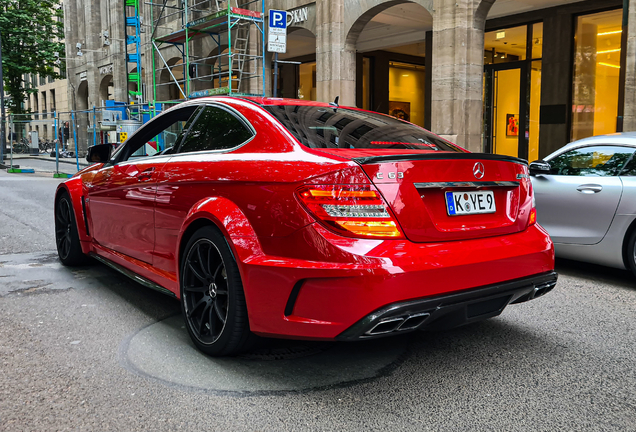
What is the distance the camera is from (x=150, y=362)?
349 cm

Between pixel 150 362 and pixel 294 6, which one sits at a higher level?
pixel 294 6

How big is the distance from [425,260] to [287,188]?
0.78 m

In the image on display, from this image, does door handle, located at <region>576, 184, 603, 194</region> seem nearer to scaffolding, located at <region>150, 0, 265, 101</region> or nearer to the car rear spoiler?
the car rear spoiler

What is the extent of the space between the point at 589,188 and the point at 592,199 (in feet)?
0.40

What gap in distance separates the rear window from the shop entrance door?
14.1 meters

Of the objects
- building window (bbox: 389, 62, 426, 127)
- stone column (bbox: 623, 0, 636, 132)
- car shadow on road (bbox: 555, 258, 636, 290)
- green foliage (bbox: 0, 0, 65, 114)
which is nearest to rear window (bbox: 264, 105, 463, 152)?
car shadow on road (bbox: 555, 258, 636, 290)

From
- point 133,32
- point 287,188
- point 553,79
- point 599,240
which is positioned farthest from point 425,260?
point 133,32

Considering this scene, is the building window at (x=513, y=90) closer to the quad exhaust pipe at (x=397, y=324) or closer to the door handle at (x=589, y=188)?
the door handle at (x=589, y=188)

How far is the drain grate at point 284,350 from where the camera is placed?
354cm

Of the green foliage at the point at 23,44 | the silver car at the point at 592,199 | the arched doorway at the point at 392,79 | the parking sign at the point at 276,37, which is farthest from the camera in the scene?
the green foliage at the point at 23,44

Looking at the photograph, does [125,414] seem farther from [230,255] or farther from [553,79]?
[553,79]

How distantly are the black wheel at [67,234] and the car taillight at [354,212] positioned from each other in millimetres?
3751

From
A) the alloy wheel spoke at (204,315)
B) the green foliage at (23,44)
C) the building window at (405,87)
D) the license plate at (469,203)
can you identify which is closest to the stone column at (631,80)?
the license plate at (469,203)

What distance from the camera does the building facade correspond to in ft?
43.8
